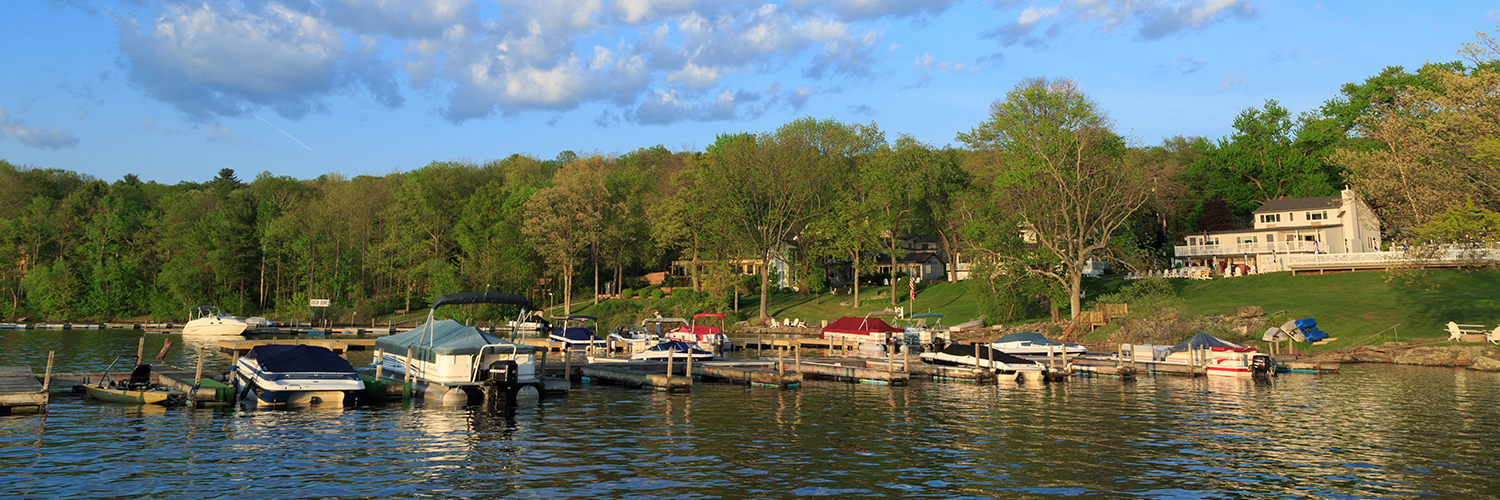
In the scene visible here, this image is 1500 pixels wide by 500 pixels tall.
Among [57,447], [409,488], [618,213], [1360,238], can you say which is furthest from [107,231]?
[1360,238]

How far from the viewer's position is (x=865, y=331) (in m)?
59.6

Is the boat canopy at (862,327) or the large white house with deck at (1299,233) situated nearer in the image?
the boat canopy at (862,327)

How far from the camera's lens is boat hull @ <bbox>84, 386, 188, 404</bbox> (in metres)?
28.9

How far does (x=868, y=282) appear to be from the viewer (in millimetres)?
98250

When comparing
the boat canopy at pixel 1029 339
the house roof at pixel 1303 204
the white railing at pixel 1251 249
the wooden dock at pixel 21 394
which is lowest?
the wooden dock at pixel 21 394

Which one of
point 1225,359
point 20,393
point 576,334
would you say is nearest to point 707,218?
point 576,334

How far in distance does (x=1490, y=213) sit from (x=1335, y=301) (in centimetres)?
2277

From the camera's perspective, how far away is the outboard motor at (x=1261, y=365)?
41656mm

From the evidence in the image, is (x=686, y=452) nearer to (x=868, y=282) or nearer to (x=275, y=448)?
(x=275, y=448)

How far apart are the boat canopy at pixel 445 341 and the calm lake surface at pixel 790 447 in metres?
2.45

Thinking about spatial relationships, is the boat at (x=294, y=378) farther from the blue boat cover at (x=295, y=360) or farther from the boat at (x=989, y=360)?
the boat at (x=989, y=360)

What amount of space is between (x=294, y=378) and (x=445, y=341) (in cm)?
518

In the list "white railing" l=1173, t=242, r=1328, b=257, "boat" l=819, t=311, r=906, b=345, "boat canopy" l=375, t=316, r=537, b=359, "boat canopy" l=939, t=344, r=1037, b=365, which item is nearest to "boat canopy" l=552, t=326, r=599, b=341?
"boat" l=819, t=311, r=906, b=345

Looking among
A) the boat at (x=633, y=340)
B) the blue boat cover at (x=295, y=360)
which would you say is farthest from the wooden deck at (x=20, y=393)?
the boat at (x=633, y=340)
